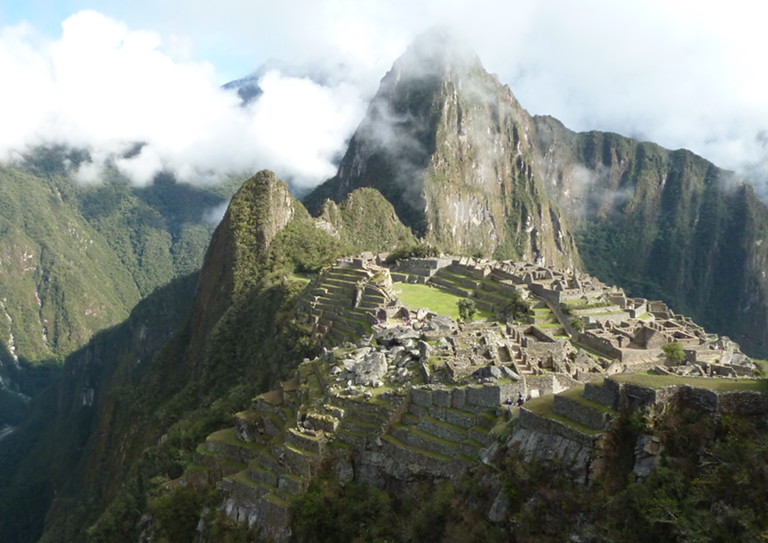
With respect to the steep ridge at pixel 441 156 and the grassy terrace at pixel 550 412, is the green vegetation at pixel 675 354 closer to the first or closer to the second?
the grassy terrace at pixel 550 412

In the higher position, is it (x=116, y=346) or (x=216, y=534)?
(x=216, y=534)

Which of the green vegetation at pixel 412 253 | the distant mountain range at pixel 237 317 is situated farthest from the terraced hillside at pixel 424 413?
the green vegetation at pixel 412 253

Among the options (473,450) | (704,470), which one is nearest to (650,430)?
(704,470)

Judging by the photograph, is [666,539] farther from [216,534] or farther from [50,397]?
[50,397]

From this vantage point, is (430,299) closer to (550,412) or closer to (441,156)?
(550,412)

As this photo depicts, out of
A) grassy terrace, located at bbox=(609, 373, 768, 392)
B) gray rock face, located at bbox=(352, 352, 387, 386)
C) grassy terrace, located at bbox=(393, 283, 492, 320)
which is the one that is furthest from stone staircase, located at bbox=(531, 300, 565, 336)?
grassy terrace, located at bbox=(609, 373, 768, 392)

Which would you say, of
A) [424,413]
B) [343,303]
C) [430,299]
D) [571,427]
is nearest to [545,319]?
[430,299]
